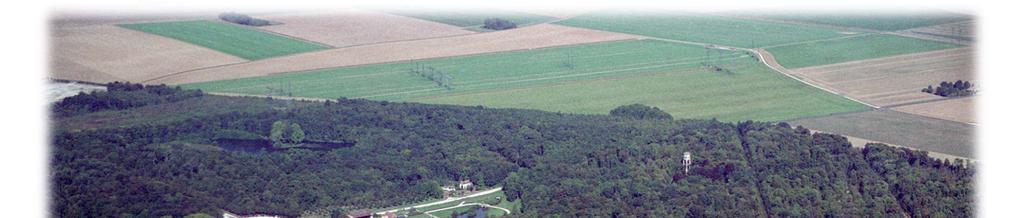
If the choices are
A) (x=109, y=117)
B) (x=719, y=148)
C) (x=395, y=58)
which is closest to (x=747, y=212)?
(x=719, y=148)

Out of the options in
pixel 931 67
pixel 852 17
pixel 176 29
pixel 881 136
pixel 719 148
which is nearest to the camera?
pixel 719 148

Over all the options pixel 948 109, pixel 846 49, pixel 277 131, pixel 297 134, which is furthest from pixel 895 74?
pixel 277 131

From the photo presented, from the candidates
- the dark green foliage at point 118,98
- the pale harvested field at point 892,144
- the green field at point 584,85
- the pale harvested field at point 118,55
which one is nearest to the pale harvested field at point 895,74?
the green field at point 584,85

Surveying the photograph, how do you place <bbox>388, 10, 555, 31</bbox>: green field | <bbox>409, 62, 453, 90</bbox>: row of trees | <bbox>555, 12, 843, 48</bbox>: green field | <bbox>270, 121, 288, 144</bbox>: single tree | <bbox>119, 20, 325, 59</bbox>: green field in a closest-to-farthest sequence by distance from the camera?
1. <bbox>270, 121, 288, 144</bbox>: single tree
2. <bbox>409, 62, 453, 90</bbox>: row of trees
3. <bbox>119, 20, 325, 59</bbox>: green field
4. <bbox>555, 12, 843, 48</bbox>: green field
5. <bbox>388, 10, 555, 31</bbox>: green field

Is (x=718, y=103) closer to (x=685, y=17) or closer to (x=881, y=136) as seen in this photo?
(x=881, y=136)

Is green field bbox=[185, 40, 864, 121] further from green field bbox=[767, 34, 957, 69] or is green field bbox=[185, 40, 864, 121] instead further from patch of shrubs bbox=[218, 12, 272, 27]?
patch of shrubs bbox=[218, 12, 272, 27]

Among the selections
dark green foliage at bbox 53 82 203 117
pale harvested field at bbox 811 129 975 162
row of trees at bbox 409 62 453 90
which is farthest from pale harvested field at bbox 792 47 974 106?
dark green foliage at bbox 53 82 203 117
